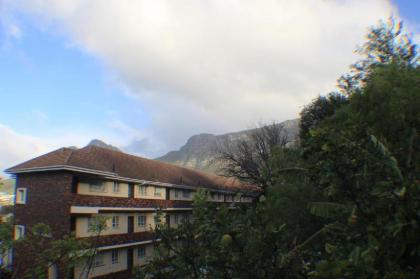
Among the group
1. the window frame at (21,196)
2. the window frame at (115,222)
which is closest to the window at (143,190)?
the window frame at (115,222)

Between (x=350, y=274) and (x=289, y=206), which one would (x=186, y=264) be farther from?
(x=289, y=206)

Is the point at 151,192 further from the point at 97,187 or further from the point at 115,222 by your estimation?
the point at 97,187

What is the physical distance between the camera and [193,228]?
5.80 meters

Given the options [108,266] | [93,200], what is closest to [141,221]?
[108,266]

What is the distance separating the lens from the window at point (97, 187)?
89.0 ft

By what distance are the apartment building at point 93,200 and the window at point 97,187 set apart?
0.27ft

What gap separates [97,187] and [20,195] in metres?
Answer: 6.59

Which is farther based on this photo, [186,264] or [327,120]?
[327,120]

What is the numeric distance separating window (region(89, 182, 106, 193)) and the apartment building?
0.27 feet

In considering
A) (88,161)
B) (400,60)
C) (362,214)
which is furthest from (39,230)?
(400,60)

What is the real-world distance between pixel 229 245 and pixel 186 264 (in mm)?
995

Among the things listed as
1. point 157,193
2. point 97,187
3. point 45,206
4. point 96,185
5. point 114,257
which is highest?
point 96,185

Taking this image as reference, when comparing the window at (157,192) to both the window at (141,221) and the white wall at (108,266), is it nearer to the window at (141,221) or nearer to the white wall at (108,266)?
the window at (141,221)

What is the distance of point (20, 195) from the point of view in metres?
27.6
